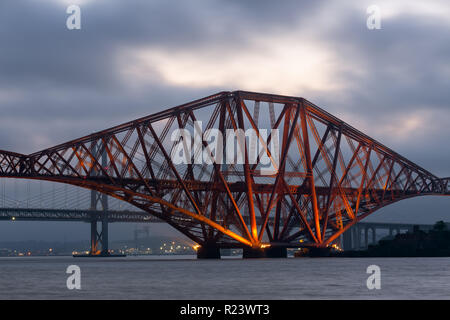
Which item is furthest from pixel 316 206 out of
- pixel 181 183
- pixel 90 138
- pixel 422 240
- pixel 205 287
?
pixel 205 287

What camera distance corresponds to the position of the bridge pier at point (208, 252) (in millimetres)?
105188

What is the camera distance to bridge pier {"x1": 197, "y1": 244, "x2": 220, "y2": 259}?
10519 centimetres

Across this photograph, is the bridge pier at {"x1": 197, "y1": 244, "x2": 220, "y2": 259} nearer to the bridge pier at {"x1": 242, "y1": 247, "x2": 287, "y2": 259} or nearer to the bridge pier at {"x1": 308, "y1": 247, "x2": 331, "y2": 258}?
the bridge pier at {"x1": 242, "y1": 247, "x2": 287, "y2": 259}

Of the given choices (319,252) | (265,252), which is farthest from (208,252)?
(319,252)

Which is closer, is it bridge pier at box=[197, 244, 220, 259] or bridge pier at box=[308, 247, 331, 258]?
bridge pier at box=[197, 244, 220, 259]

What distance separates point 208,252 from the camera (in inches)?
4186

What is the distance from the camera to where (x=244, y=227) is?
3819 inches

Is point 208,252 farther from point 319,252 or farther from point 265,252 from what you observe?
point 319,252

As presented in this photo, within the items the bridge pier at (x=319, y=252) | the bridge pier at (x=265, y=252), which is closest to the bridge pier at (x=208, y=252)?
the bridge pier at (x=265, y=252)

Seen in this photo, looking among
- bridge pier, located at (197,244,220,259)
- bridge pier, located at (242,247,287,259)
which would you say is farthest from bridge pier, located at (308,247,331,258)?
bridge pier, located at (197,244,220,259)

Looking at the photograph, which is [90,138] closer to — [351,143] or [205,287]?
[351,143]

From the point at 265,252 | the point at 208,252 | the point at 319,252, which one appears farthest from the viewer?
the point at 319,252
